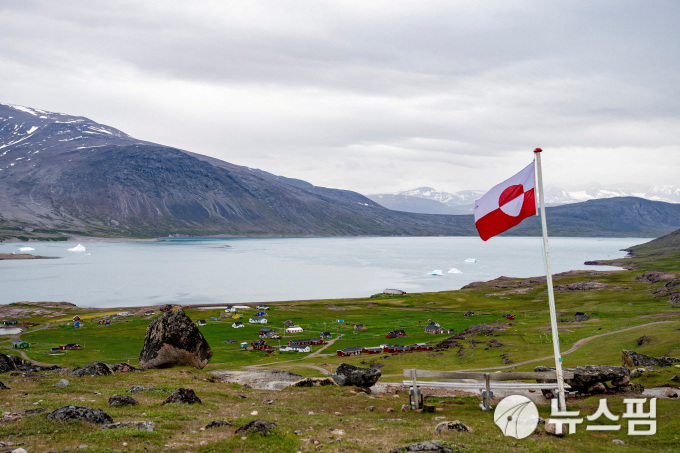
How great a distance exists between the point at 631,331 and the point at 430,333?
4294cm

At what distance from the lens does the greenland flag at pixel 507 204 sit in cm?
1936

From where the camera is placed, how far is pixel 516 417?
19.8 m

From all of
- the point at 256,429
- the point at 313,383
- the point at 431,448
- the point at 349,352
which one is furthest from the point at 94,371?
the point at 349,352

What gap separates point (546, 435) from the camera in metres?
17.6

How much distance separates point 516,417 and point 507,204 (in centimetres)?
895

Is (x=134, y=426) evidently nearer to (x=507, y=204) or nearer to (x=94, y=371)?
(x=507, y=204)

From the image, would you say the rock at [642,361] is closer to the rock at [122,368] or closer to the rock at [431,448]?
the rock at [431,448]

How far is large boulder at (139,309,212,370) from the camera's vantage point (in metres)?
36.2

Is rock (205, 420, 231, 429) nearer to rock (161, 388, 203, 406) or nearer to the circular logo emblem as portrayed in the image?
rock (161, 388, 203, 406)

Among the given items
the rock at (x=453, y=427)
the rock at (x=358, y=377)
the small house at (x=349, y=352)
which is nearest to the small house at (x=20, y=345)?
the small house at (x=349, y=352)

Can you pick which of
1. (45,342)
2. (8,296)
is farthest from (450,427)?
(8,296)

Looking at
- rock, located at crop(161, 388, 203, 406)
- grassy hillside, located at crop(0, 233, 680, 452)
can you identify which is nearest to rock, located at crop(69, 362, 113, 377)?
grassy hillside, located at crop(0, 233, 680, 452)

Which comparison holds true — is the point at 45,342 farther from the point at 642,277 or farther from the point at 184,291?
the point at 642,277

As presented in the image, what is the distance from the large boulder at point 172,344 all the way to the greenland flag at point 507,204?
83.6 ft
